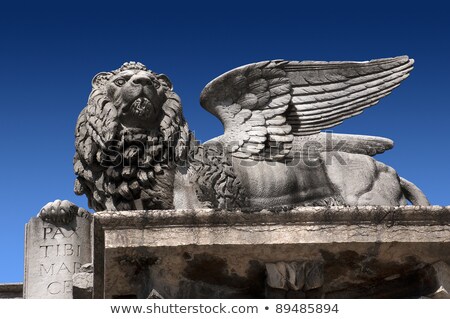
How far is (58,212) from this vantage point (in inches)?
395

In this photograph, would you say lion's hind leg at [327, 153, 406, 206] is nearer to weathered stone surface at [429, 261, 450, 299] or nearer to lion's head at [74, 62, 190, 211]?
weathered stone surface at [429, 261, 450, 299]

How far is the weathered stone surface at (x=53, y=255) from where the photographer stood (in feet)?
32.9

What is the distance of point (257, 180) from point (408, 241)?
4.54 feet

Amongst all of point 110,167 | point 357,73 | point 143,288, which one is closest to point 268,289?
point 143,288

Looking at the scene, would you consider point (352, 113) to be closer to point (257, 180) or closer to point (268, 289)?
point (257, 180)

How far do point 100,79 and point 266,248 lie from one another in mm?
2211

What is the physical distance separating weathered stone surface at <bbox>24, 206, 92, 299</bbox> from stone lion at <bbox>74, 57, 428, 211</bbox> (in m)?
0.43

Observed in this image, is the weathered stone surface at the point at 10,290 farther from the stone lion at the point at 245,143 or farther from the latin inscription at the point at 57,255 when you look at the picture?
the stone lion at the point at 245,143

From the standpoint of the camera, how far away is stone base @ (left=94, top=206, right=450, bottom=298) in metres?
8.74

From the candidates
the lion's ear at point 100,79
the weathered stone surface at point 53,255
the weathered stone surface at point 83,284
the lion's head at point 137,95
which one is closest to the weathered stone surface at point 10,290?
the weathered stone surface at point 53,255

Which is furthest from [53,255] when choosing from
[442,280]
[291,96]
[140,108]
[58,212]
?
[442,280]

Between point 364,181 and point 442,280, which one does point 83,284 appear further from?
point 442,280
